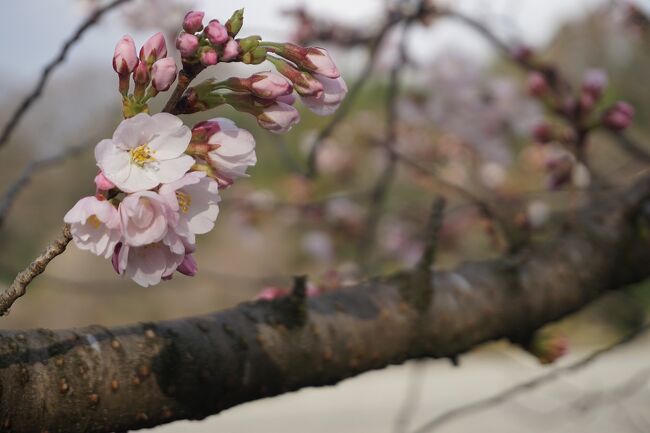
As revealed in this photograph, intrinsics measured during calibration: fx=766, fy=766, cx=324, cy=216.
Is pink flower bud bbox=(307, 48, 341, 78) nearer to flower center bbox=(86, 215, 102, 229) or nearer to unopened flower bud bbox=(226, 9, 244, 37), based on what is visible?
unopened flower bud bbox=(226, 9, 244, 37)

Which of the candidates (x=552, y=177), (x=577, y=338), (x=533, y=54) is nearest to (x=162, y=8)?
(x=533, y=54)

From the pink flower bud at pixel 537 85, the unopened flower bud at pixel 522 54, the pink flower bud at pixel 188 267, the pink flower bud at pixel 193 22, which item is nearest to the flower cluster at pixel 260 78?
the pink flower bud at pixel 193 22

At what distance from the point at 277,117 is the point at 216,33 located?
7 centimetres

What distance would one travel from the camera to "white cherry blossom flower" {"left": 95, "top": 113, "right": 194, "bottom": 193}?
1.59ft

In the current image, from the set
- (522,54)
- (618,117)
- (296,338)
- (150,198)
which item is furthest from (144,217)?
(522,54)

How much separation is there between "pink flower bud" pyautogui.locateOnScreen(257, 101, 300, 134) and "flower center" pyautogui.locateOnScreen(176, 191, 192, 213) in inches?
3.1

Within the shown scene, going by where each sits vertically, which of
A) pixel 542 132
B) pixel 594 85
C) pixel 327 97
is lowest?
pixel 542 132

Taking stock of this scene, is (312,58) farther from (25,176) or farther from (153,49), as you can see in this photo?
(25,176)

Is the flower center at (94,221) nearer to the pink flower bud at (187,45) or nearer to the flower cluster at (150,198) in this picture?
the flower cluster at (150,198)

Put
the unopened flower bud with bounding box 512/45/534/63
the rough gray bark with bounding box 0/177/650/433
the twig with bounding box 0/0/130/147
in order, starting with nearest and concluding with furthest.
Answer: the rough gray bark with bounding box 0/177/650/433
the twig with bounding box 0/0/130/147
the unopened flower bud with bounding box 512/45/534/63

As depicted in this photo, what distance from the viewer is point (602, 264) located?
1.11 meters

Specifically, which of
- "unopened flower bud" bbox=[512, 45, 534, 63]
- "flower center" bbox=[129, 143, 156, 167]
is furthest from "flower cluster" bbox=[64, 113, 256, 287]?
"unopened flower bud" bbox=[512, 45, 534, 63]

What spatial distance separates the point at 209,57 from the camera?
50cm

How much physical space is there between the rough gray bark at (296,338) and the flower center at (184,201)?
0.18m
